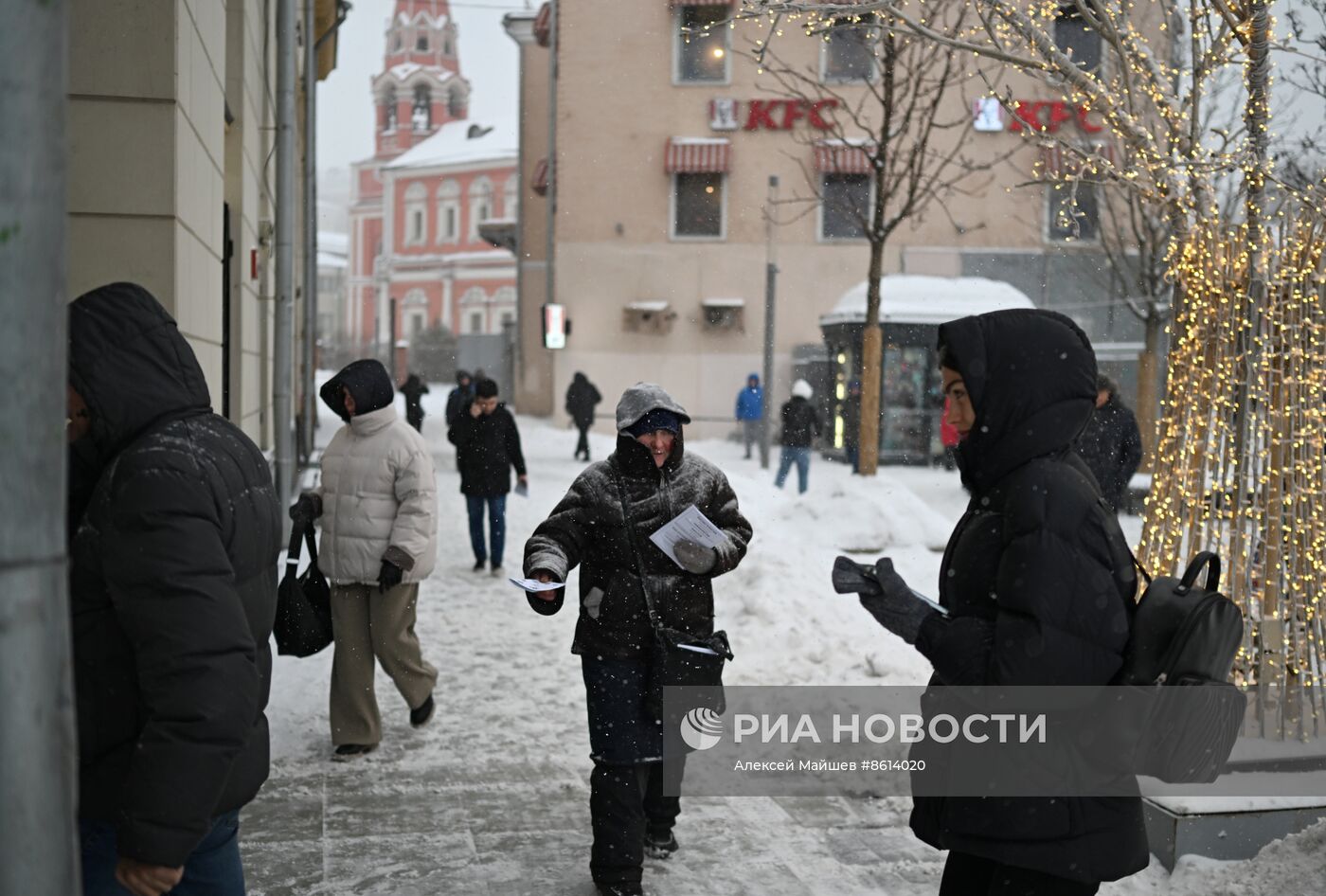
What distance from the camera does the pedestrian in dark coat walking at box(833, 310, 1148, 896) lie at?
2.73 meters

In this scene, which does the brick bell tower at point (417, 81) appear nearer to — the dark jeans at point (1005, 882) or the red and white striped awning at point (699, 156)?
the red and white striped awning at point (699, 156)

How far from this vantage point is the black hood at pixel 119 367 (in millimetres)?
2566

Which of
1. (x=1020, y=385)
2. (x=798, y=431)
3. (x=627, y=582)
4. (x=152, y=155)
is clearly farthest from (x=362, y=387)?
(x=798, y=431)

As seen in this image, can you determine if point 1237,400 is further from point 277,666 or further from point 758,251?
point 758,251

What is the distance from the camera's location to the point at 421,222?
76750 millimetres

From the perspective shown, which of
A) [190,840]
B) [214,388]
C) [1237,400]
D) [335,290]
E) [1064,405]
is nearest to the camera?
[190,840]

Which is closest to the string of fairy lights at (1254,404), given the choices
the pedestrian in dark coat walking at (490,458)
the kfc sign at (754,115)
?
the pedestrian in dark coat walking at (490,458)

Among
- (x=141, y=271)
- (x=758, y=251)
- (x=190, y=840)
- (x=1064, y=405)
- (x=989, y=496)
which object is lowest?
(x=190, y=840)

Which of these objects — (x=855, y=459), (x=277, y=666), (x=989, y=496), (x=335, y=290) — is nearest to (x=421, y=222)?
(x=335, y=290)

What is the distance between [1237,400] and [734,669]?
139 inches

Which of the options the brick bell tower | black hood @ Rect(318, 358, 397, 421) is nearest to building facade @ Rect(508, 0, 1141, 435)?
black hood @ Rect(318, 358, 397, 421)

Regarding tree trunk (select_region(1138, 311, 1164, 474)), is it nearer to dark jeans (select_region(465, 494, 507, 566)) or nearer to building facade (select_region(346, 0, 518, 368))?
dark jeans (select_region(465, 494, 507, 566))

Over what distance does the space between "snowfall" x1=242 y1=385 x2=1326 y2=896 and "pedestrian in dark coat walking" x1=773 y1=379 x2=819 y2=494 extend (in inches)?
304

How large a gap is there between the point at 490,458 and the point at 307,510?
5.65 metres
